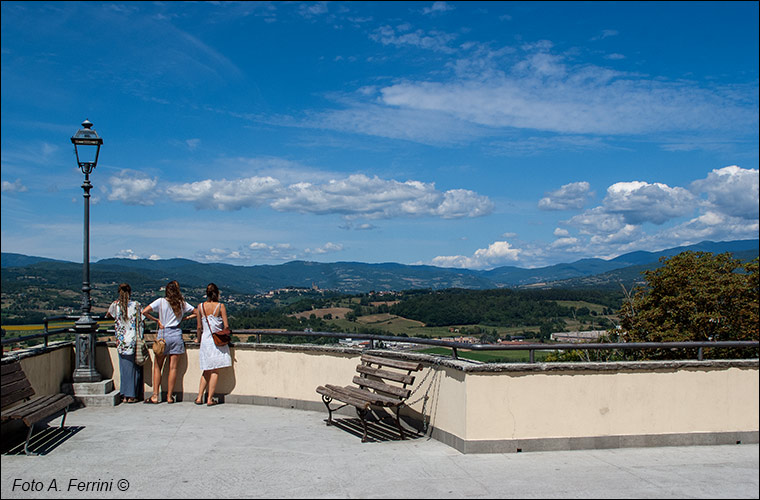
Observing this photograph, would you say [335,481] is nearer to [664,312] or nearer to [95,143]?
[95,143]

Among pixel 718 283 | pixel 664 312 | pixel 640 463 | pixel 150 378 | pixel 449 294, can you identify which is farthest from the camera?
pixel 449 294

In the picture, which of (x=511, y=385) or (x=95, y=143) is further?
(x=95, y=143)

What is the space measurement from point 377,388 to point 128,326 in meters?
4.52

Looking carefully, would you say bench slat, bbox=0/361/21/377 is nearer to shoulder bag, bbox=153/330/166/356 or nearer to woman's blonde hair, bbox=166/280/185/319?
shoulder bag, bbox=153/330/166/356

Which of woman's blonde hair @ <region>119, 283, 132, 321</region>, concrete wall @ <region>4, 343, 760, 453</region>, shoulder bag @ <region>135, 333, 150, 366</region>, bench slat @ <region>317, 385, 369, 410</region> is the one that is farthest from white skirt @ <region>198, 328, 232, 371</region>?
concrete wall @ <region>4, 343, 760, 453</region>

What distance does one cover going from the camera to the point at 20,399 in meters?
7.35

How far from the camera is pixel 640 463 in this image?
6133 millimetres

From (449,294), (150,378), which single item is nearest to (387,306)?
(449,294)

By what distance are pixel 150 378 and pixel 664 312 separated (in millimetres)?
12280

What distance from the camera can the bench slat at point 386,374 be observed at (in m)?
7.38

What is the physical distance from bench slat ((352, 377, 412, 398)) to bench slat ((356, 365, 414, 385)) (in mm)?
93

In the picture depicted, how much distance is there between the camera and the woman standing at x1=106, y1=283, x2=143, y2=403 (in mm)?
9578

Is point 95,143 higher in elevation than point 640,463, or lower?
higher

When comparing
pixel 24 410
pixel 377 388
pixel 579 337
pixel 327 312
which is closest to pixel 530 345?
pixel 377 388
